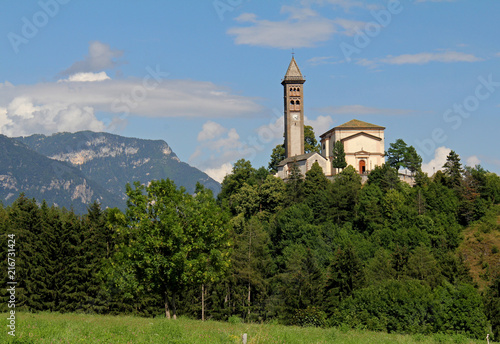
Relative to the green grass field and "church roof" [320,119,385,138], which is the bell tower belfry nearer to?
"church roof" [320,119,385,138]

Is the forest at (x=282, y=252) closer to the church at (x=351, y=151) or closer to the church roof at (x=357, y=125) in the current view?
the church at (x=351, y=151)

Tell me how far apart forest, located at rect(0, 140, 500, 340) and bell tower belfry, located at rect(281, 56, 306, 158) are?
546cm

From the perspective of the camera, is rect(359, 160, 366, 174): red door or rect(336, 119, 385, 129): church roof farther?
rect(336, 119, 385, 129): church roof

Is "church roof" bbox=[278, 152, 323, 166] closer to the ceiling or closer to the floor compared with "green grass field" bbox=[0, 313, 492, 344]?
closer to the ceiling

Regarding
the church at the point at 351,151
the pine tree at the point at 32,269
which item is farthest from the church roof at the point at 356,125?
the pine tree at the point at 32,269

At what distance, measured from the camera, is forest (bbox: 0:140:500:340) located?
113 ft

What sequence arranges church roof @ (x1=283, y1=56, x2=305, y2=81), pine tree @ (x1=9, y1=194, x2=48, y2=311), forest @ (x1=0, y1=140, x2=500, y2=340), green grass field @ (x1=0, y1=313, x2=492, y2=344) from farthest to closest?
church roof @ (x1=283, y1=56, x2=305, y2=81) < pine tree @ (x1=9, y1=194, x2=48, y2=311) < forest @ (x1=0, y1=140, x2=500, y2=340) < green grass field @ (x1=0, y1=313, x2=492, y2=344)

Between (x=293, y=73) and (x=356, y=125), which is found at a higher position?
(x=293, y=73)

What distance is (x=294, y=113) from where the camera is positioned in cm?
10188

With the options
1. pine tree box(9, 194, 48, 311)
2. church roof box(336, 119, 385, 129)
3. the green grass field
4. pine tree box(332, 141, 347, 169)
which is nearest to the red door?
pine tree box(332, 141, 347, 169)

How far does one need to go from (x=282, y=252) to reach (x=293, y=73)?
40.1 m

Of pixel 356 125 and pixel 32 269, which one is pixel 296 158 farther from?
pixel 32 269

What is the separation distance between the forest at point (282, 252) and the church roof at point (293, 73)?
45.0 feet

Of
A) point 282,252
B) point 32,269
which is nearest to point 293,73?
point 282,252
